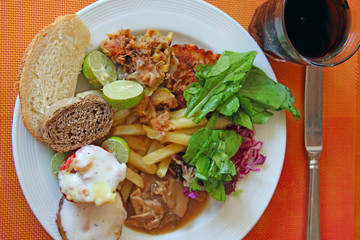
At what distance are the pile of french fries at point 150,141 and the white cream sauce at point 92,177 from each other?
0.25 meters

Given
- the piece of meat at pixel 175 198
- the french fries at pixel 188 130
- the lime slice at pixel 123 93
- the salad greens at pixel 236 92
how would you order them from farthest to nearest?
the piece of meat at pixel 175 198 → the french fries at pixel 188 130 → the salad greens at pixel 236 92 → the lime slice at pixel 123 93

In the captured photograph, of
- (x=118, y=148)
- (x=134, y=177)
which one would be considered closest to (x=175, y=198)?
(x=134, y=177)

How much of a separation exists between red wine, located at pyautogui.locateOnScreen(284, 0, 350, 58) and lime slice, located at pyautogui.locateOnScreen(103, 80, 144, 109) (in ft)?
3.87

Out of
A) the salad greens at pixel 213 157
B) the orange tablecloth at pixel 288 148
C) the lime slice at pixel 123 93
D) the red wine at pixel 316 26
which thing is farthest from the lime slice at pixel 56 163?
the red wine at pixel 316 26

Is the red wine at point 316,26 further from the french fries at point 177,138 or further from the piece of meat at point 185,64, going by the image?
the french fries at point 177,138

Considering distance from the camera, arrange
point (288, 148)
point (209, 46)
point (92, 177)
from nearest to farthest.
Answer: point (92, 177) < point (209, 46) < point (288, 148)

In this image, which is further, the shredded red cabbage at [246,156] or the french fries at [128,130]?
the shredded red cabbage at [246,156]

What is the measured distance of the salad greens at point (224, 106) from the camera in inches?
88.0

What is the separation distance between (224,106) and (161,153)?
0.58 m

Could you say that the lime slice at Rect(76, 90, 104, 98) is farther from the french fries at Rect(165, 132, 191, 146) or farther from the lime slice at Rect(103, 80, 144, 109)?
the french fries at Rect(165, 132, 191, 146)

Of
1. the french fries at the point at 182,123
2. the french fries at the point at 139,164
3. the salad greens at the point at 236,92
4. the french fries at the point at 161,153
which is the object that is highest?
the salad greens at the point at 236,92

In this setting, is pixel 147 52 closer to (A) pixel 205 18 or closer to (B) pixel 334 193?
(A) pixel 205 18

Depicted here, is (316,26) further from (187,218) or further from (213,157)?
(187,218)

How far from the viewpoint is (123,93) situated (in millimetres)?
2145
